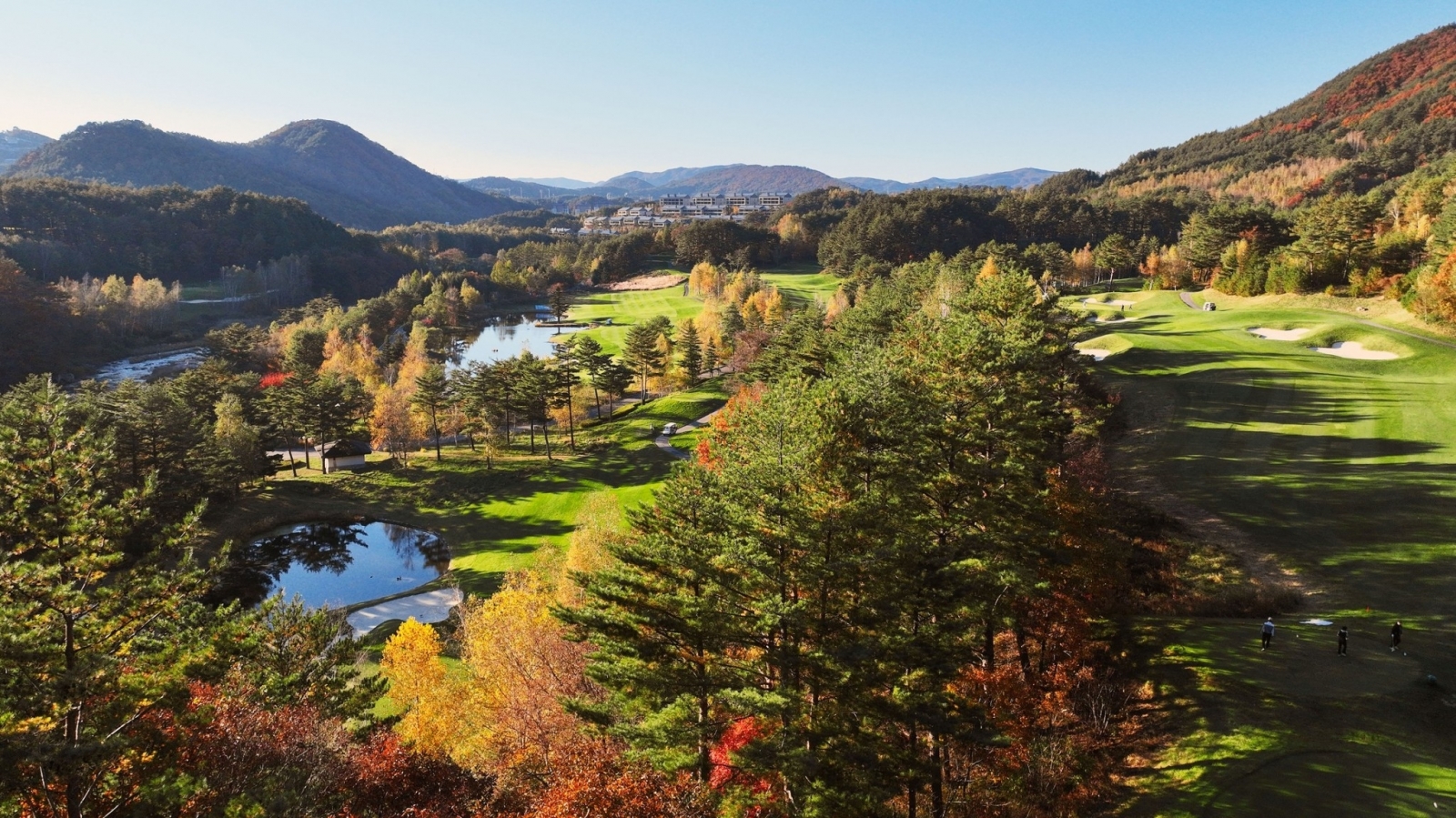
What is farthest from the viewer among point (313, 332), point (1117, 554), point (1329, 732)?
point (313, 332)

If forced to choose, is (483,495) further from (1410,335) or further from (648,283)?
(648,283)

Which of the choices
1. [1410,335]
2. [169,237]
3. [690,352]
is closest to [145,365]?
[690,352]

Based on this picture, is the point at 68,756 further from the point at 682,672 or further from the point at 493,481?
the point at 493,481

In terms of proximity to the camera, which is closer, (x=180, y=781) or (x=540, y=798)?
(x=180, y=781)

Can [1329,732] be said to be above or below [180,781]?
below

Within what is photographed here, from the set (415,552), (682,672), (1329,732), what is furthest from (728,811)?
(415,552)

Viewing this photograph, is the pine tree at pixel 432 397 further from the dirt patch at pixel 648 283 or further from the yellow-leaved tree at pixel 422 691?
the dirt patch at pixel 648 283
